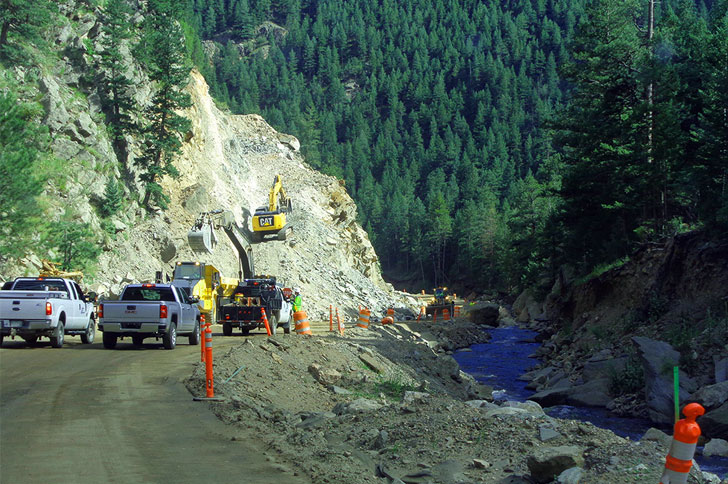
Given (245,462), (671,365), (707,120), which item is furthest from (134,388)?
(707,120)

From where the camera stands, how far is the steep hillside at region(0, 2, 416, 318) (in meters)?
48.4

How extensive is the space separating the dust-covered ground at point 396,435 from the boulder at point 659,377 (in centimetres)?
637

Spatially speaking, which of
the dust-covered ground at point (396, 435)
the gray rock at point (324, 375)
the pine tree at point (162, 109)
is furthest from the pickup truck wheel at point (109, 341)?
the pine tree at point (162, 109)

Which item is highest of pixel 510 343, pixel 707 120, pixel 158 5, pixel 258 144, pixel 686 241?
pixel 158 5

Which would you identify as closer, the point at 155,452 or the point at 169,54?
the point at 155,452

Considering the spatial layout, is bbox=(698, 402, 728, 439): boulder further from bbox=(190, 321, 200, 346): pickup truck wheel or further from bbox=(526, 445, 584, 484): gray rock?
bbox=(190, 321, 200, 346): pickup truck wheel

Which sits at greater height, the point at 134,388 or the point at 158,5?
the point at 158,5

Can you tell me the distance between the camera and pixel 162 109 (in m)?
58.1

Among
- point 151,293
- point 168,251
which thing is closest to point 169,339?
point 151,293

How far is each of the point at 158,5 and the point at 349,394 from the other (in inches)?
2284

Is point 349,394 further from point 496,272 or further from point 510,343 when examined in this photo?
point 496,272

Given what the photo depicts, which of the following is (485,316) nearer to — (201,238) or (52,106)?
(201,238)

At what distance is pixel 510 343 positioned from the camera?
4547 cm

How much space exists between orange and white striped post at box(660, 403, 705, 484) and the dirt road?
14.0 ft
